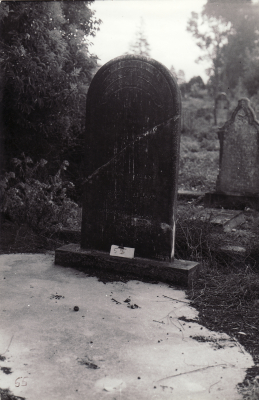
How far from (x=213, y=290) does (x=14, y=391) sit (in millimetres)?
2065

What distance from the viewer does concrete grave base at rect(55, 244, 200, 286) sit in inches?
152

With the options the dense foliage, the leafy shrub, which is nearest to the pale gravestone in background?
the dense foliage

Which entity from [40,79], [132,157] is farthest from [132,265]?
[40,79]

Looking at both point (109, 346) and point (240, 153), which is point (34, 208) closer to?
point (109, 346)

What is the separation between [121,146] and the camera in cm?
414

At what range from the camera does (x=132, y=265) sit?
13.3ft

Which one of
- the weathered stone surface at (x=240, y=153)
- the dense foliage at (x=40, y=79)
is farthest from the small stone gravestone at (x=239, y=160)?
the dense foliage at (x=40, y=79)

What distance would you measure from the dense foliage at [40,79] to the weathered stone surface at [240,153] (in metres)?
2.87

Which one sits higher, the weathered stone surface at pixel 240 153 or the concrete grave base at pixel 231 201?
the weathered stone surface at pixel 240 153

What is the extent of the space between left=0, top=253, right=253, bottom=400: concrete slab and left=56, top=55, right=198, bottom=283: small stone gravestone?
363 millimetres

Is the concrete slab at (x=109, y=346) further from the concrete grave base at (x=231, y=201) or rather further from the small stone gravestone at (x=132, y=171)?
the concrete grave base at (x=231, y=201)

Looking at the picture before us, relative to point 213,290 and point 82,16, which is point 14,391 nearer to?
point 213,290

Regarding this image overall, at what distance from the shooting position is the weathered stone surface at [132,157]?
156 inches

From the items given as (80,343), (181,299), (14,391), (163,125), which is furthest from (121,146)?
(14,391)
